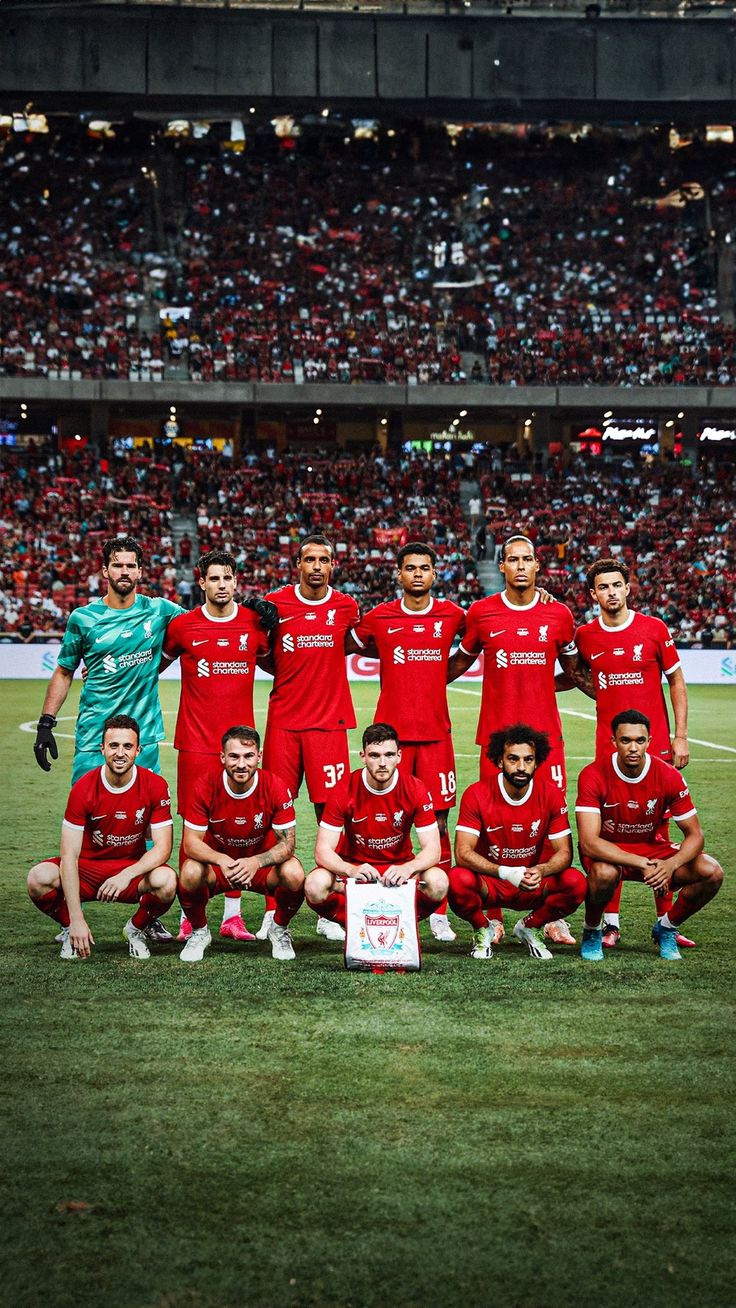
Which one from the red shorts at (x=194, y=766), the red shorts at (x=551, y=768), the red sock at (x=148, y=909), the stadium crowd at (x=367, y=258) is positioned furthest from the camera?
the stadium crowd at (x=367, y=258)

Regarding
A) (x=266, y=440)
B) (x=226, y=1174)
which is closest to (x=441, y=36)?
(x=266, y=440)

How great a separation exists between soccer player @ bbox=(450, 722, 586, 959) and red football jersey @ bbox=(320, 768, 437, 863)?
0.28 m

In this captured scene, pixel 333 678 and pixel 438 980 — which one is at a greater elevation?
pixel 333 678

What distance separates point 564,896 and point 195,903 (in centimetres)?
192

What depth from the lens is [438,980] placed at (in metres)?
6.31

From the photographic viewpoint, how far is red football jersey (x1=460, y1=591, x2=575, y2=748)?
770 centimetres

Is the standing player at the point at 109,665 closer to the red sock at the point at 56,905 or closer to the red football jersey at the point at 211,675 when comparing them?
the red football jersey at the point at 211,675

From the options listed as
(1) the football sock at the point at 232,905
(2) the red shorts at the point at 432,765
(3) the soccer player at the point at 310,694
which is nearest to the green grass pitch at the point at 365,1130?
(1) the football sock at the point at 232,905

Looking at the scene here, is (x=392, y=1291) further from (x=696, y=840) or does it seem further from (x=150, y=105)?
(x=150, y=105)

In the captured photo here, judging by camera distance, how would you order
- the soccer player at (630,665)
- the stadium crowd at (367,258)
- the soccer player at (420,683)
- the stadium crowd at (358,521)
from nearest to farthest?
1. the soccer player at (630,665)
2. the soccer player at (420,683)
3. the stadium crowd at (358,521)
4. the stadium crowd at (367,258)

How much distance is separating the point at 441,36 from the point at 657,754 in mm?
35197

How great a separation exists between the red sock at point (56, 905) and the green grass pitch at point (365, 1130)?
200 mm

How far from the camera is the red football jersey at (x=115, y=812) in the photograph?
6.81 meters

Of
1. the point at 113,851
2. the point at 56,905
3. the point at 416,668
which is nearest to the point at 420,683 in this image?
the point at 416,668
